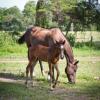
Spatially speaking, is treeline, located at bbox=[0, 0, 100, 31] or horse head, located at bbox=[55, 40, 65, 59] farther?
treeline, located at bbox=[0, 0, 100, 31]

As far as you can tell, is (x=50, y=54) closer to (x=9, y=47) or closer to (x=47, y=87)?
(x=47, y=87)

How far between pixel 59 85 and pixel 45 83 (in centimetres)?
56

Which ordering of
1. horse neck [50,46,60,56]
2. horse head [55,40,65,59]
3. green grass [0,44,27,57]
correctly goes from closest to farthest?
1. horse head [55,40,65,59]
2. horse neck [50,46,60,56]
3. green grass [0,44,27,57]

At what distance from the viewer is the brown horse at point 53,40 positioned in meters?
12.6

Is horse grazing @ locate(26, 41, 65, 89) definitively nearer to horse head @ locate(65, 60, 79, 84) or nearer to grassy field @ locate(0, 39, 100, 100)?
grassy field @ locate(0, 39, 100, 100)

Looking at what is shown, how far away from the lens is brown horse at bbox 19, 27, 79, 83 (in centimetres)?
1265

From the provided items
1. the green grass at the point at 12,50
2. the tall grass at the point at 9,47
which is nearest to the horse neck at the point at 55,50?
the tall grass at the point at 9,47

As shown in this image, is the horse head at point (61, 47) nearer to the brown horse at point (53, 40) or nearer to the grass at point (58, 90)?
the grass at point (58, 90)

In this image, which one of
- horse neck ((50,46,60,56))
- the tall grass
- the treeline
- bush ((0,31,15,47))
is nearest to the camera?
horse neck ((50,46,60,56))

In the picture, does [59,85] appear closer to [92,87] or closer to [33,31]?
[92,87]

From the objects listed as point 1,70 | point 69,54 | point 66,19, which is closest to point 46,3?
point 66,19

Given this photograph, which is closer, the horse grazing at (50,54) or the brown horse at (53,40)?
the horse grazing at (50,54)

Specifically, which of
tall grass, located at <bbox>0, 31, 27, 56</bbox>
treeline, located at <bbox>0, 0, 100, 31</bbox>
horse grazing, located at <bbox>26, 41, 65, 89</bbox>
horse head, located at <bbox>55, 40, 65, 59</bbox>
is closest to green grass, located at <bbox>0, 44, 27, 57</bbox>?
tall grass, located at <bbox>0, 31, 27, 56</bbox>

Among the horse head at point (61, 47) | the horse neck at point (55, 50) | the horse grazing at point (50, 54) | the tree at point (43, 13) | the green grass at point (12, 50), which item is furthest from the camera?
the tree at point (43, 13)
